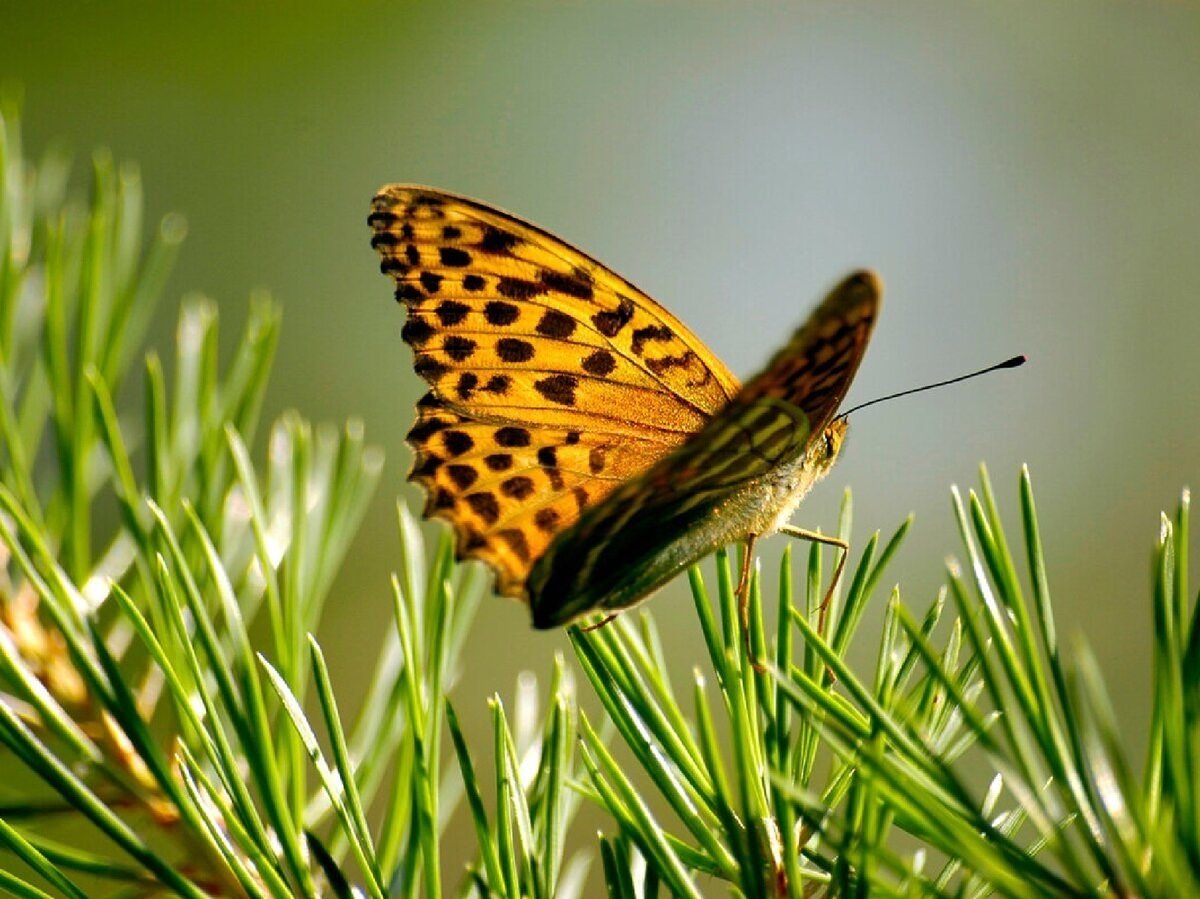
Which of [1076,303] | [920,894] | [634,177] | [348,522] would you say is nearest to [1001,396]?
[1076,303]

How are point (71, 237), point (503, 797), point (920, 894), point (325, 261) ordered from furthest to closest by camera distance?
point (325, 261) < point (71, 237) < point (503, 797) < point (920, 894)

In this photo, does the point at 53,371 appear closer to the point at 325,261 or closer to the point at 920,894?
the point at 920,894

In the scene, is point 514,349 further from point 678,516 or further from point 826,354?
point 826,354

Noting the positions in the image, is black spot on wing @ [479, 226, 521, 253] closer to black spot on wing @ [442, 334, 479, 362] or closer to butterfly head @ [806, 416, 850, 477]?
black spot on wing @ [442, 334, 479, 362]

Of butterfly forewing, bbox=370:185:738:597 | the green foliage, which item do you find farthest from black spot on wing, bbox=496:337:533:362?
the green foliage

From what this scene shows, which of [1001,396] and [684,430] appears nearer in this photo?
[684,430]

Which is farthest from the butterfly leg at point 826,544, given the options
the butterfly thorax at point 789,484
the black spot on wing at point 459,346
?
the black spot on wing at point 459,346

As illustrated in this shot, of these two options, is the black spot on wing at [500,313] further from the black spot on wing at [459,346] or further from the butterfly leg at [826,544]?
the butterfly leg at [826,544]

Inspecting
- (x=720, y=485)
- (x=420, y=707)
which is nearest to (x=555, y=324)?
(x=720, y=485)
